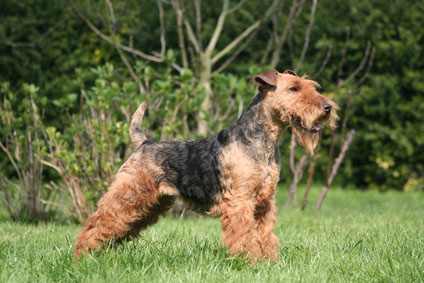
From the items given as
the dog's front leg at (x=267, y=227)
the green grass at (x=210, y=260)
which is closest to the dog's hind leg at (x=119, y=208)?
the green grass at (x=210, y=260)

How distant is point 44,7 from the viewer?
29.7 feet

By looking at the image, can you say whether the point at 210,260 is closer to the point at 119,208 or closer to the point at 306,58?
the point at 119,208

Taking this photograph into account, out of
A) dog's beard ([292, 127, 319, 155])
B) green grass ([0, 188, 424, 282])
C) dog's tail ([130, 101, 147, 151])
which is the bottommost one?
green grass ([0, 188, 424, 282])

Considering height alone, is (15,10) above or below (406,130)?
above

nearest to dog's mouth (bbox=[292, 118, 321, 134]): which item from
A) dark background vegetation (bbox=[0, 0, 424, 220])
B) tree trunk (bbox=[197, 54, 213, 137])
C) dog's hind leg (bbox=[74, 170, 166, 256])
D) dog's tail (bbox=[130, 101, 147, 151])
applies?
dog's hind leg (bbox=[74, 170, 166, 256])

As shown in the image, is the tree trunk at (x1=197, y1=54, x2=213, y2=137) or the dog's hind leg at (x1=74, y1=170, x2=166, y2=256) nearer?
the dog's hind leg at (x1=74, y1=170, x2=166, y2=256)

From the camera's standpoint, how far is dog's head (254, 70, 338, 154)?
128 inches

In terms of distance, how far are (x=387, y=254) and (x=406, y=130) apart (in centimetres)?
627

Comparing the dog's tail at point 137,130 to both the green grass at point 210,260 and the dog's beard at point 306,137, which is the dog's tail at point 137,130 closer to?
the green grass at point 210,260

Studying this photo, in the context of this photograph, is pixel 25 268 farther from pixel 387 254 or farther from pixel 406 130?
pixel 406 130

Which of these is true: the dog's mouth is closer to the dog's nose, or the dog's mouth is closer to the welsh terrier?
the welsh terrier

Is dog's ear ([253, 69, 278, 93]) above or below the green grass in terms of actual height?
above

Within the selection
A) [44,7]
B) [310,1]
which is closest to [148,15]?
[44,7]

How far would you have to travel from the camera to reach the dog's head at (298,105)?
3.25 metres
